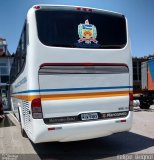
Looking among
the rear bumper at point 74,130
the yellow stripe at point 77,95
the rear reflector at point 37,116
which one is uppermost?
the yellow stripe at point 77,95

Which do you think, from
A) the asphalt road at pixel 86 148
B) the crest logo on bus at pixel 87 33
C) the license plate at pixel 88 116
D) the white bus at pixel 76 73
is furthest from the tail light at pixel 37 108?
the crest logo on bus at pixel 87 33

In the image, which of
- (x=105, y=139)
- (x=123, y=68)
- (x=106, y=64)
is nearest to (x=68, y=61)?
(x=106, y=64)

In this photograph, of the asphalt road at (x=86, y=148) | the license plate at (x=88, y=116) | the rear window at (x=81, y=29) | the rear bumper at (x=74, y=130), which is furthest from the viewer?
the asphalt road at (x=86, y=148)

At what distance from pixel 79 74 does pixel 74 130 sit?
1300 millimetres

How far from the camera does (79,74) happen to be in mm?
6773

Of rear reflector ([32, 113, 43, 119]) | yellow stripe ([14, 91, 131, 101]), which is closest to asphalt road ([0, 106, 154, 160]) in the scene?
rear reflector ([32, 113, 43, 119])

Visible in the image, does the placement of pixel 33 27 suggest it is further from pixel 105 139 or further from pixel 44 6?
pixel 105 139

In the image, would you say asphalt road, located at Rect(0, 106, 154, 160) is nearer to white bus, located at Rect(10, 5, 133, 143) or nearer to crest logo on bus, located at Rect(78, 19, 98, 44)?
white bus, located at Rect(10, 5, 133, 143)

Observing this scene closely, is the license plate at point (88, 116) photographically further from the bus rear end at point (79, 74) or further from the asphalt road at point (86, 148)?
the asphalt road at point (86, 148)

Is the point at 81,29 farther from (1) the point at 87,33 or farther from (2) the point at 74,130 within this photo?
(2) the point at 74,130

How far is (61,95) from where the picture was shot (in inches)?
258

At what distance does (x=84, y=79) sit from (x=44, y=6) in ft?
6.35

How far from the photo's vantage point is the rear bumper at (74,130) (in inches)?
251

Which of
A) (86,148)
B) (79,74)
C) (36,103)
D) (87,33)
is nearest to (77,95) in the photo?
(79,74)
